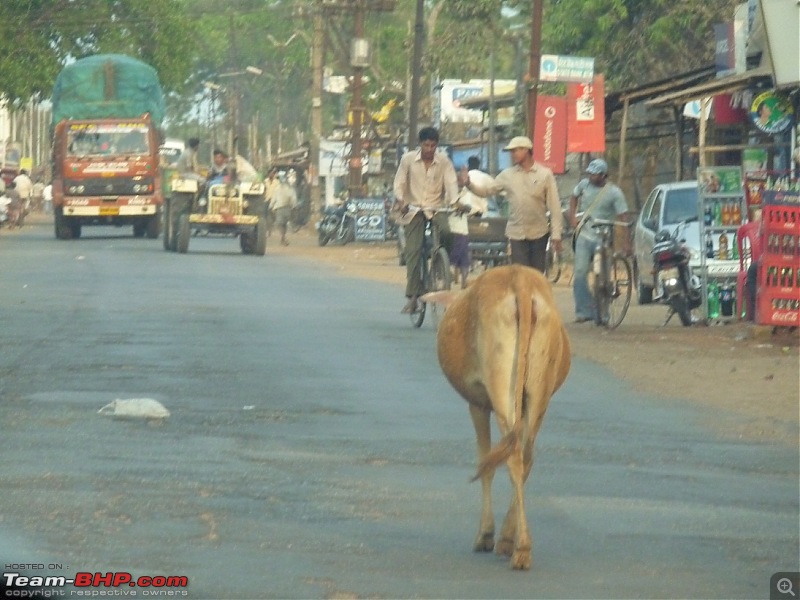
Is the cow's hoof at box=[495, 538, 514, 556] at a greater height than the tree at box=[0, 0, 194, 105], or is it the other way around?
the tree at box=[0, 0, 194, 105]

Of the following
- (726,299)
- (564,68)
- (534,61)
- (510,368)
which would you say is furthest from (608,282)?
(534,61)

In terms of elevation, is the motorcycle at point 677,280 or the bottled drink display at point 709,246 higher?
the bottled drink display at point 709,246

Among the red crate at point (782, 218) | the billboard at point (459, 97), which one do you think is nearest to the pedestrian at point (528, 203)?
the red crate at point (782, 218)

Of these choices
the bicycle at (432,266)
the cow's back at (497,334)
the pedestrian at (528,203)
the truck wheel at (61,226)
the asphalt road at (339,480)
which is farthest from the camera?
the truck wheel at (61,226)

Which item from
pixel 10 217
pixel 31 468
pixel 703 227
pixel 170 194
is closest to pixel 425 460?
pixel 31 468

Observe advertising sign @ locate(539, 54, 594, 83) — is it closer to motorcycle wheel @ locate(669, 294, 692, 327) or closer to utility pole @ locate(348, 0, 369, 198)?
motorcycle wheel @ locate(669, 294, 692, 327)

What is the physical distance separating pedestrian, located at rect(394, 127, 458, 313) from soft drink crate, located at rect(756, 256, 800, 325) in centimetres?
303

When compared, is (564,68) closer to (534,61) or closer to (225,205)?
(534,61)

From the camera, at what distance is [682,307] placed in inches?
736

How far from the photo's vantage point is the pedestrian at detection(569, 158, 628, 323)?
18.0m

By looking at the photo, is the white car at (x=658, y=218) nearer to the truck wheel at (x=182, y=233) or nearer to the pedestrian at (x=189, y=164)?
the truck wheel at (x=182, y=233)

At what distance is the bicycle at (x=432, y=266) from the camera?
16500 millimetres

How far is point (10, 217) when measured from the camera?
175ft

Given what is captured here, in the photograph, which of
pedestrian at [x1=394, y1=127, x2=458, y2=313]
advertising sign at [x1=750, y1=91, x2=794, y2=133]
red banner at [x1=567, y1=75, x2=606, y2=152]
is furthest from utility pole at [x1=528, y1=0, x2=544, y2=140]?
pedestrian at [x1=394, y1=127, x2=458, y2=313]
